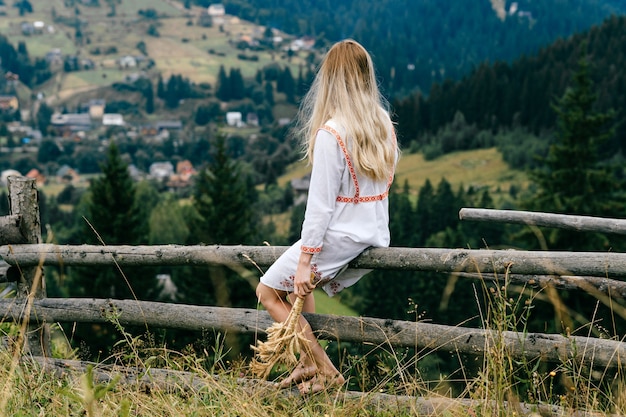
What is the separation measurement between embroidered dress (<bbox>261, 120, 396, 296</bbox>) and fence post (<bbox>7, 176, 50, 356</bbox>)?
1.91 m

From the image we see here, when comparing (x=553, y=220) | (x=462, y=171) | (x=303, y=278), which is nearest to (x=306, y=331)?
(x=303, y=278)

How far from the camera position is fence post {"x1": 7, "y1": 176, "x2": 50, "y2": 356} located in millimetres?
4727

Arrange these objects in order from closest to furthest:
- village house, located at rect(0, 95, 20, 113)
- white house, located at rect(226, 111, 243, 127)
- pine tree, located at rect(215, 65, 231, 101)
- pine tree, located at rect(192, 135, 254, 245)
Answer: pine tree, located at rect(192, 135, 254, 245) < white house, located at rect(226, 111, 243, 127) < village house, located at rect(0, 95, 20, 113) < pine tree, located at rect(215, 65, 231, 101)

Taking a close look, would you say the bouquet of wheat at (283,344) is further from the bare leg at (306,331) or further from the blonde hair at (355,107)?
the blonde hair at (355,107)

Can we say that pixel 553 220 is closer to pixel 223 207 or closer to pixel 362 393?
→ pixel 362 393

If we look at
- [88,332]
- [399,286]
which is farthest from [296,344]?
[399,286]

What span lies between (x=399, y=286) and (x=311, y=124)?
3948 cm

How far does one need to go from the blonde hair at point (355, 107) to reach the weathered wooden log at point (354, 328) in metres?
0.87

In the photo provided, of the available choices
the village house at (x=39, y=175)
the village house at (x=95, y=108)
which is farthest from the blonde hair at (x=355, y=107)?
the village house at (x=95, y=108)

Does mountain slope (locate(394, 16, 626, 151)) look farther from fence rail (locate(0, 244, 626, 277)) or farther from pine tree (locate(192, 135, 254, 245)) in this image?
fence rail (locate(0, 244, 626, 277))

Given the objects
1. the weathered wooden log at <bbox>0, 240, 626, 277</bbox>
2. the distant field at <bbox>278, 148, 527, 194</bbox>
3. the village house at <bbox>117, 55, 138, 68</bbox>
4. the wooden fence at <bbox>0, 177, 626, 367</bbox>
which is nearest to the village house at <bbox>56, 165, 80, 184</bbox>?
the distant field at <bbox>278, 148, 527, 194</bbox>

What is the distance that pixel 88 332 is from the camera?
2292 cm

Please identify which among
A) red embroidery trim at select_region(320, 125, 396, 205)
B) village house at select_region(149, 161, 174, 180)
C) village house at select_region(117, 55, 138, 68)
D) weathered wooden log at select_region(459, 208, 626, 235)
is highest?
red embroidery trim at select_region(320, 125, 396, 205)

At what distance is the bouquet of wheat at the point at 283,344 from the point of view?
3.63 m
